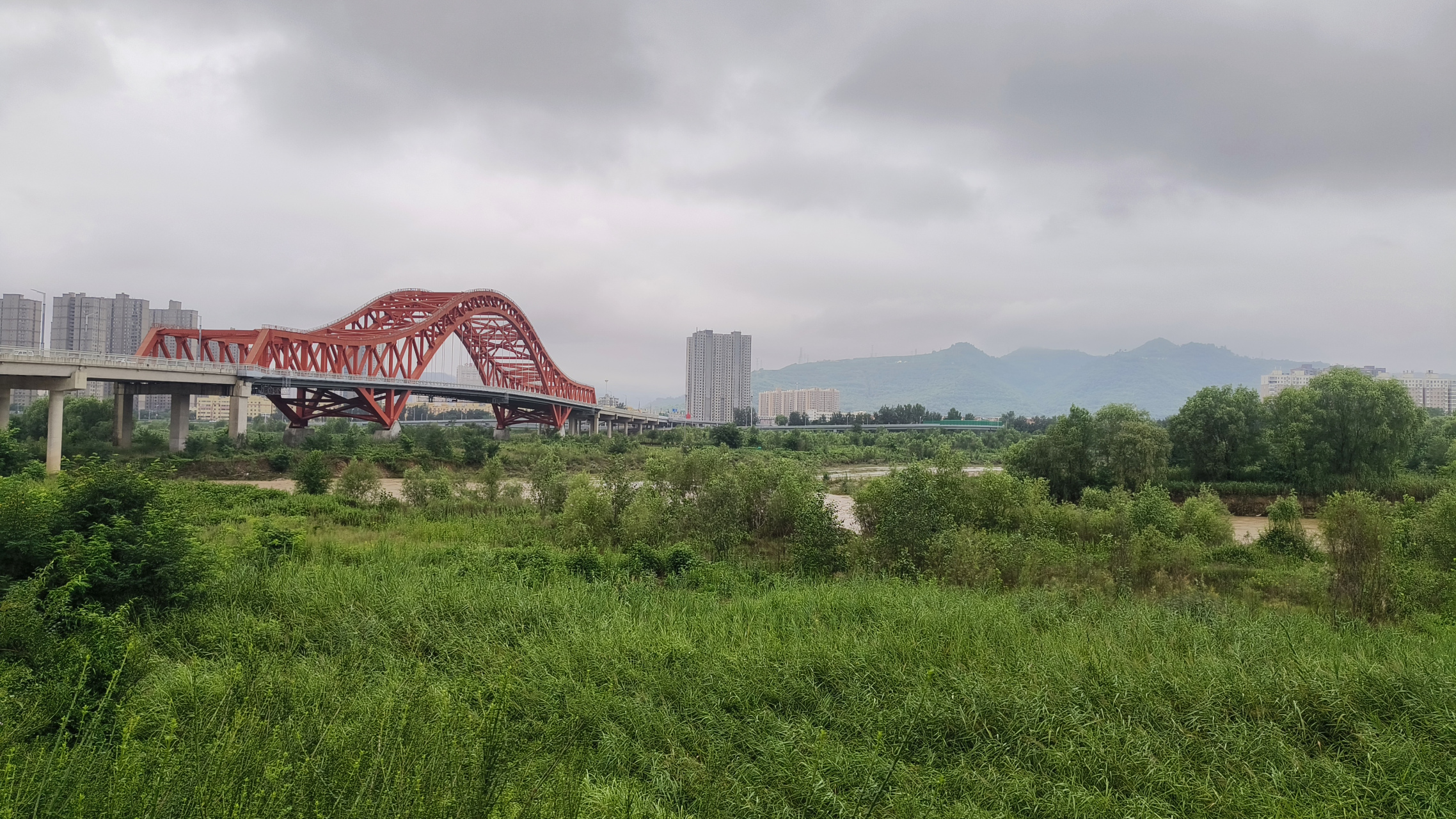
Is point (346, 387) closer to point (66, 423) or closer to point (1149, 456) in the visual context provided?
point (66, 423)

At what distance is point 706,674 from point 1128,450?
32.8 metres

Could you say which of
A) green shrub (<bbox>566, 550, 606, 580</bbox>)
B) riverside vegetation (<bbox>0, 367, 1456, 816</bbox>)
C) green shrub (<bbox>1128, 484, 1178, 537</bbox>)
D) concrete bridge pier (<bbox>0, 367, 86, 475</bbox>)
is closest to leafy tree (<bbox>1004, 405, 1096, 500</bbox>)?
green shrub (<bbox>1128, 484, 1178, 537</bbox>)

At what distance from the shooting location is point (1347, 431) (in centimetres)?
3375

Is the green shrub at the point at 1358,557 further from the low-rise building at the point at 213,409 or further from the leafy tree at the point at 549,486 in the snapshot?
the low-rise building at the point at 213,409

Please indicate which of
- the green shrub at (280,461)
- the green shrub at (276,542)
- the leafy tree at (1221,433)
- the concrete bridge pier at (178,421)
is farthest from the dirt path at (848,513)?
the green shrub at (276,542)

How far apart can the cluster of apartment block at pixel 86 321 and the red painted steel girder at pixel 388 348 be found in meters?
23.2

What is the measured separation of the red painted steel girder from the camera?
46188 mm

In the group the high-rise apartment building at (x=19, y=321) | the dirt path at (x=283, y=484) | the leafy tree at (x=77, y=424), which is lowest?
the dirt path at (x=283, y=484)

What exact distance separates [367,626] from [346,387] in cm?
4823

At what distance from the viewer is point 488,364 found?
78000mm

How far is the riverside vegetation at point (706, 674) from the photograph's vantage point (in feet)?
15.2

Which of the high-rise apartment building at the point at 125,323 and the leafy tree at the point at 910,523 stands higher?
the high-rise apartment building at the point at 125,323

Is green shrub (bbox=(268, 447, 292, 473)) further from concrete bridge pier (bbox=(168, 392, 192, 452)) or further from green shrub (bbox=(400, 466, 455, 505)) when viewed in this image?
green shrub (bbox=(400, 466, 455, 505))

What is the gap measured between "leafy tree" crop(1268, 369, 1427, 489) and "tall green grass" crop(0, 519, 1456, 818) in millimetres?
32620
